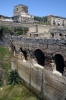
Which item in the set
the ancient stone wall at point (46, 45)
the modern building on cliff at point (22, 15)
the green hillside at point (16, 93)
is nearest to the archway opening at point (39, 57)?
the ancient stone wall at point (46, 45)

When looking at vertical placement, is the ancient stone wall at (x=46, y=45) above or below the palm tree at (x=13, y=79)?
above

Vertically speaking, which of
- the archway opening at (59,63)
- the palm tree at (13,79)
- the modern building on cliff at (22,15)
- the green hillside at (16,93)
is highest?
the modern building on cliff at (22,15)

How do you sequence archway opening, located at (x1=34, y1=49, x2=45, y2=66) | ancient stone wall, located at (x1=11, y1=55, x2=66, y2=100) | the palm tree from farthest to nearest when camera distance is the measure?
the palm tree, archway opening, located at (x1=34, y1=49, x2=45, y2=66), ancient stone wall, located at (x1=11, y1=55, x2=66, y2=100)

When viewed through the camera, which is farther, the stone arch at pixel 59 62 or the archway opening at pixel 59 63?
the archway opening at pixel 59 63

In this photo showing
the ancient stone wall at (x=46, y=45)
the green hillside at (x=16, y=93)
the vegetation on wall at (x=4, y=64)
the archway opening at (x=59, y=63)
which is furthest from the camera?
the vegetation on wall at (x=4, y=64)

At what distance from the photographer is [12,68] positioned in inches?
859

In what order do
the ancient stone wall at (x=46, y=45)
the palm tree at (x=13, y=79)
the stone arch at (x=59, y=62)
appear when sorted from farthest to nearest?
the palm tree at (x=13, y=79)
the stone arch at (x=59, y=62)
the ancient stone wall at (x=46, y=45)

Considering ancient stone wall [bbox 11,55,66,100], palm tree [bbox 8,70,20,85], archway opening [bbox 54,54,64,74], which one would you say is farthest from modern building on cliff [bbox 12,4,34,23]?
archway opening [bbox 54,54,64,74]

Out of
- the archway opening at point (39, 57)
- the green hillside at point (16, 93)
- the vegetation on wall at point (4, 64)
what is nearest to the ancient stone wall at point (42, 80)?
the archway opening at point (39, 57)

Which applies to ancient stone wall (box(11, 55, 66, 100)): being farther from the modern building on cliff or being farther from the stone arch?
the modern building on cliff

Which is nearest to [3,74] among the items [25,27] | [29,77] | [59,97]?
A: [29,77]

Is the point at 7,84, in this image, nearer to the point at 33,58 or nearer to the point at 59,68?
the point at 33,58

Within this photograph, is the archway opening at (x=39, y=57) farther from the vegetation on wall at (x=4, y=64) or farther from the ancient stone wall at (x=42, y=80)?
the vegetation on wall at (x=4, y=64)

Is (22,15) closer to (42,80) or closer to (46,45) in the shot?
(46,45)
